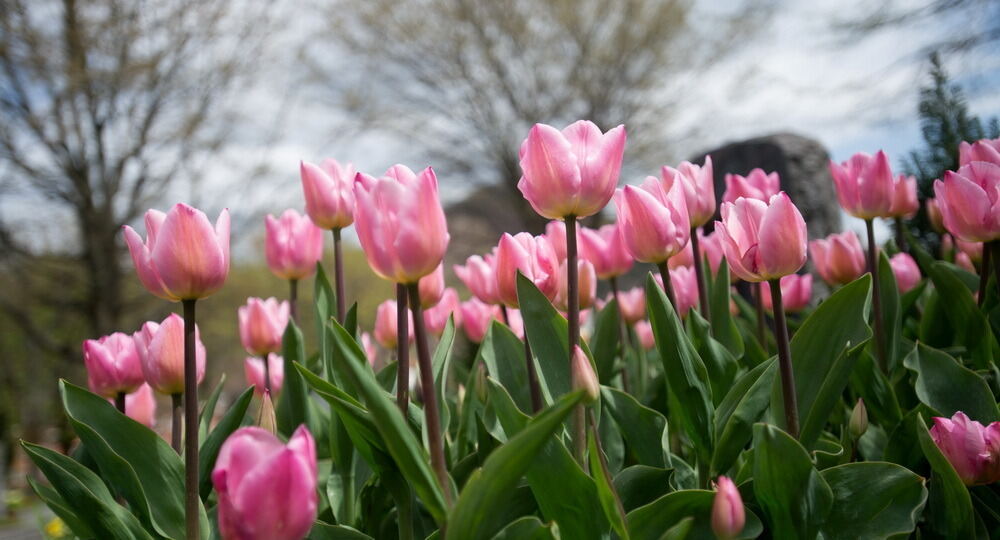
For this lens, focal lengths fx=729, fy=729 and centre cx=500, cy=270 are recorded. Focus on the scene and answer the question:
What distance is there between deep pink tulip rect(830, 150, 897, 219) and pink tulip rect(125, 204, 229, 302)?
1.17 m

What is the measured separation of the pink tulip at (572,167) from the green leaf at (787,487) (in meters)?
0.31

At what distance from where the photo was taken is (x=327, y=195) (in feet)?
4.26

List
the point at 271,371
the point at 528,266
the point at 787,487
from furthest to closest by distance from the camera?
the point at 271,371, the point at 528,266, the point at 787,487

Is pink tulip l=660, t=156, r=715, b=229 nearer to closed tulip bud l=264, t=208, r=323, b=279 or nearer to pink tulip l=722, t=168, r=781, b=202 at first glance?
pink tulip l=722, t=168, r=781, b=202

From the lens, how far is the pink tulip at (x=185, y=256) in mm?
855

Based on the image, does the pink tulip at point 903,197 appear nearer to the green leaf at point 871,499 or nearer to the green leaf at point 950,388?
the green leaf at point 950,388

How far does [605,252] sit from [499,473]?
0.95m

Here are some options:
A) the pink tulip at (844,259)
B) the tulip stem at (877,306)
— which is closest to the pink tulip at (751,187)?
the tulip stem at (877,306)

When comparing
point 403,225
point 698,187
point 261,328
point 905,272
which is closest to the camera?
point 403,225

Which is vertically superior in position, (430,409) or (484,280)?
(484,280)

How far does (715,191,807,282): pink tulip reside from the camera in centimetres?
90

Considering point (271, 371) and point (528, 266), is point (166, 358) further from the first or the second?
point (271, 371)

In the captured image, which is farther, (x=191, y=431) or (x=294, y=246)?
(x=294, y=246)

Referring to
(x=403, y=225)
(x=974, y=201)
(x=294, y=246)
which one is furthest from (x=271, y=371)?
(x=974, y=201)
